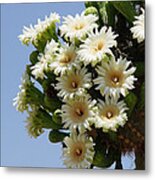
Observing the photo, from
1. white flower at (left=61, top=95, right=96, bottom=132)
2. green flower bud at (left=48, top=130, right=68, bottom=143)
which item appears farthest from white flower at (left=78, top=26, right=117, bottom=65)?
green flower bud at (left=48, top=130, right=68, bottom=143)

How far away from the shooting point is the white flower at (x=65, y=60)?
1.88 meters

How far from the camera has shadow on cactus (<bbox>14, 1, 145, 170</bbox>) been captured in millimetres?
1831

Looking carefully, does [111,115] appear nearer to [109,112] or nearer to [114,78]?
[109,112]

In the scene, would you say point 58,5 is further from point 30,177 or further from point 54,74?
point 30,177

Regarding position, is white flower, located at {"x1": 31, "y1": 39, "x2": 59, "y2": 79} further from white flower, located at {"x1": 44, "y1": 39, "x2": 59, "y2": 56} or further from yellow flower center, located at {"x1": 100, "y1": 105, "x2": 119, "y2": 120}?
yellow flower center, located at {"x1": 100, "y1": 105, "x2": 119, "y2": 120}

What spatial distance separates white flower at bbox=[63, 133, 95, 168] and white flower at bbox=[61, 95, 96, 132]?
3cm

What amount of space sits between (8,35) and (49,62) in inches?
6.9

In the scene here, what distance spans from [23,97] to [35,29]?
229 millimetres

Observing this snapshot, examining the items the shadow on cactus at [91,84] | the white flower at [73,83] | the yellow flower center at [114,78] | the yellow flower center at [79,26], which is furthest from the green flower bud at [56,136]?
the yellow flower center at [79,26]

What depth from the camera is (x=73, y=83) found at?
1.88 m

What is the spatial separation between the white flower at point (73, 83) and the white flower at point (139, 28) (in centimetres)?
19

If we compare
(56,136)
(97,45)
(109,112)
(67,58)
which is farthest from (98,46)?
(56,136)

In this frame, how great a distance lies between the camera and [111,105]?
1.85m

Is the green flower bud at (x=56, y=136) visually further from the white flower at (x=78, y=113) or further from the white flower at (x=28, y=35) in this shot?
the white flower at (x=28, y=35)
